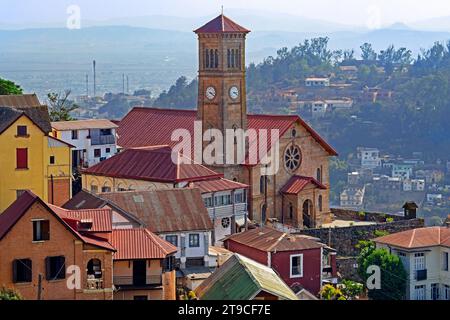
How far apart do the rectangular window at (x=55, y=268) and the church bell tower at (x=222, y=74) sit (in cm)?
2789

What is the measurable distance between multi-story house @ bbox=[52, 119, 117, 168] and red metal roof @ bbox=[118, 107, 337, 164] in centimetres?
208

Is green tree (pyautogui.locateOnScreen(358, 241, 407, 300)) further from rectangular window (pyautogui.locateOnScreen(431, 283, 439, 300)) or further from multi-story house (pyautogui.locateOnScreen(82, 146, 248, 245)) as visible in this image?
multi-story house (pyautogui.locateOnScreen(82, 146, 248, 245))

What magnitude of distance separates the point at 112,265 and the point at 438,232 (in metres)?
16.0

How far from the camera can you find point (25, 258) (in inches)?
1029

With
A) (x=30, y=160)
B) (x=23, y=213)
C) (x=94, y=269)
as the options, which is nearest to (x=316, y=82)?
(x=30, y=160)

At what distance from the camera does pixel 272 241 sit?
3647cm

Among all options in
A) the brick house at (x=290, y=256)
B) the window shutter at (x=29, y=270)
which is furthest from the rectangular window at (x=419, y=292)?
the window shutter at (x=29, y=270)

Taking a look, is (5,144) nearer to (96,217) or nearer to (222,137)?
(96,217)

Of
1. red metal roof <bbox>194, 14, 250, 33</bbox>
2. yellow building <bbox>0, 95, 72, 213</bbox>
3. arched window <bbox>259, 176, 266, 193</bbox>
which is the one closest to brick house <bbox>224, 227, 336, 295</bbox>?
yellow building <bbox>0, 95, 72, 213</bbox>

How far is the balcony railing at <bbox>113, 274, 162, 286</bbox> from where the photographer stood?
92.8ft

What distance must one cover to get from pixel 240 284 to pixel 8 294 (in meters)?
5.21

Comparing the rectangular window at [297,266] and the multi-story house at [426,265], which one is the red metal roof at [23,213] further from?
the multi-story house at [426,265]

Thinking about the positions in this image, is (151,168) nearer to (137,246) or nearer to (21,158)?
(21,158)

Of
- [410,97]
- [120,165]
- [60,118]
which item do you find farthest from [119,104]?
[120,165]
